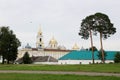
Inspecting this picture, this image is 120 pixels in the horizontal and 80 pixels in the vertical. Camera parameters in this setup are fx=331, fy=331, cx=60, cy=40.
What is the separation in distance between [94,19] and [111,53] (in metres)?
68.2

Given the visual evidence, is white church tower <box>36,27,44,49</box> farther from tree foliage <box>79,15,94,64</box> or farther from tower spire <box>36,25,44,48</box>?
tree foliage <box>79,15,94,64</box>

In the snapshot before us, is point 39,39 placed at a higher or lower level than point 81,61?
higher

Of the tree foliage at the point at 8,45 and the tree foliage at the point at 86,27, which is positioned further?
the tree foliage at the point at 8,45

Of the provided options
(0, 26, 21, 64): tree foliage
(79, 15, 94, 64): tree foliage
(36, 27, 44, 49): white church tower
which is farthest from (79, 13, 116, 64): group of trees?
(36, 27, 44, 49): white church tower

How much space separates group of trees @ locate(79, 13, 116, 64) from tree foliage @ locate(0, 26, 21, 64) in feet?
96.4

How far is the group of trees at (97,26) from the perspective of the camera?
78.2 m

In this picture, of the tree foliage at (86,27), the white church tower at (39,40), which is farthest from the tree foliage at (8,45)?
the white church tower at (39,40)

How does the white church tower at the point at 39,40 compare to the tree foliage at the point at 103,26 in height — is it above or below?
above

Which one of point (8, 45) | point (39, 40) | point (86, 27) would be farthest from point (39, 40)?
point (86, 27)

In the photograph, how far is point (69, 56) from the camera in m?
146

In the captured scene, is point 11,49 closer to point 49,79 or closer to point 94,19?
point 94,19

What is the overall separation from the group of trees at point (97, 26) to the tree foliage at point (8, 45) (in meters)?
29.4

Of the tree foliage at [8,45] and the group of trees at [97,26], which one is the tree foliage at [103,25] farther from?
the tree foliage at [8,45]

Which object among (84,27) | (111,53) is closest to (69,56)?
(111,53)
